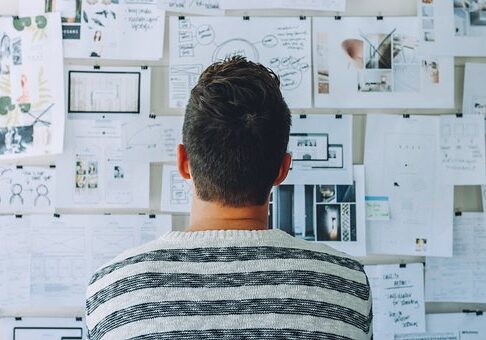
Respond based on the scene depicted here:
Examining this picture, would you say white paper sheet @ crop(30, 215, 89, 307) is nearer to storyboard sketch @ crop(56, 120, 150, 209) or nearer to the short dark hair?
storyboard sketch @ crop(56, 120, 150, 209)

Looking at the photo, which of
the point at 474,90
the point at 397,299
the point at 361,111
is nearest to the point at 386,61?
the point at 361,111

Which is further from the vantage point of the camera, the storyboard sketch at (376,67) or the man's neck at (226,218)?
the storyboard sketch at (376,67)

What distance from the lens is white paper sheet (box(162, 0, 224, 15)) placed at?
1.54 metres

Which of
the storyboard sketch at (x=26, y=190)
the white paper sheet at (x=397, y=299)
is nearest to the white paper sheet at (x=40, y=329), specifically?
the storyboard sketch at (x=26, y=190)

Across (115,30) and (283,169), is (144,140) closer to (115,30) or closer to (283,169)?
(115,30)

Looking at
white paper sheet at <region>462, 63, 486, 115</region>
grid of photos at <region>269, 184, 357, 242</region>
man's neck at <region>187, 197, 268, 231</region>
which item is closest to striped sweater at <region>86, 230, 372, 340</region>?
man's neck at <region>187, 197, 268, 231</region>

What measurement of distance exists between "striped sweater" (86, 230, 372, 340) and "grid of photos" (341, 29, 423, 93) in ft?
3.13

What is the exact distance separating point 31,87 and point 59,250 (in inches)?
18.7

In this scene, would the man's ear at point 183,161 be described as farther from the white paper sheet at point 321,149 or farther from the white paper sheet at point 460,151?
the white paper sheet at point 460,151

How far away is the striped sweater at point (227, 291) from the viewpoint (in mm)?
665

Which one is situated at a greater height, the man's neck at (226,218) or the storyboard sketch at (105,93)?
the storyboard sketch at (105,93)

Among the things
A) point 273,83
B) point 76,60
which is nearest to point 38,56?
point 76,60

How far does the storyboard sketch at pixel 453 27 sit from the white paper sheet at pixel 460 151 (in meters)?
0.20

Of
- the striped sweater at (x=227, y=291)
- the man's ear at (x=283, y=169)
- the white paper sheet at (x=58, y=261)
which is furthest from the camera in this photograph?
the white paper sheet at (x=58, y=261)
